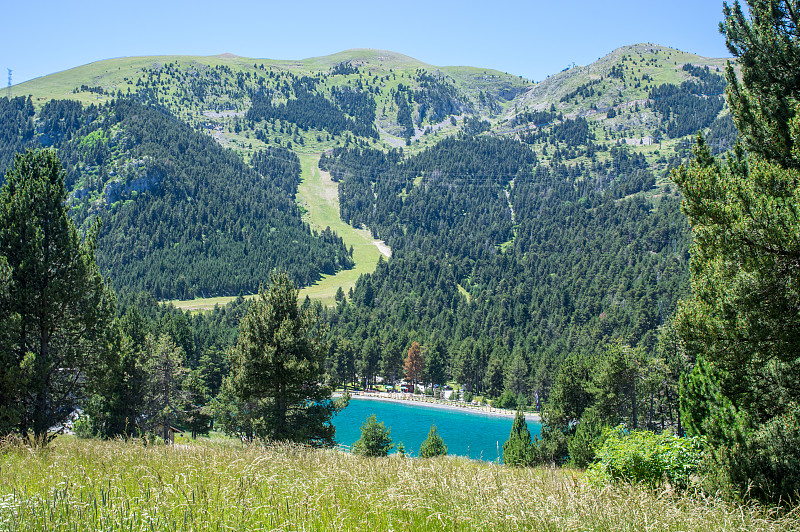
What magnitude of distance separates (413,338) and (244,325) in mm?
93702

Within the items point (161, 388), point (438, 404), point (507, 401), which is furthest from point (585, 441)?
point (438, 404)

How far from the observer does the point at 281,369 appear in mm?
21391

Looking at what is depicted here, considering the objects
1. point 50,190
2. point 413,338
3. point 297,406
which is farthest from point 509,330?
point 50,190

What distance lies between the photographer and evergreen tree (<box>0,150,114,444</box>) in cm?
1580

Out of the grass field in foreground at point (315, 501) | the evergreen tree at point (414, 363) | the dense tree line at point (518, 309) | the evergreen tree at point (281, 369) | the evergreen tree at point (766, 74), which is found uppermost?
the evergreen tree at point (766, 74)

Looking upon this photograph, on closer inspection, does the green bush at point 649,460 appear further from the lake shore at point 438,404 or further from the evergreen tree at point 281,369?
the lake shore at point 438,404

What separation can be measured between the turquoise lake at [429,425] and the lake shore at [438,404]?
0.98 meters

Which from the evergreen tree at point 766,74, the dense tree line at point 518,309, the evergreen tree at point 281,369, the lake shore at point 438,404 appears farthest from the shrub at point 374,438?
the lake shore at point 438,404

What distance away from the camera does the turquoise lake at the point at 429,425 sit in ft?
212

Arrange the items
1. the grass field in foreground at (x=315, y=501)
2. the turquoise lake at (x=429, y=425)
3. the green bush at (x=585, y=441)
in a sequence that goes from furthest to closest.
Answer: the turquoise lake at (x=429, y=425) < the green bush at (x=585, y=441) < the grass field in foreground at (x=315, y=501)

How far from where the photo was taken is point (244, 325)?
2164cm

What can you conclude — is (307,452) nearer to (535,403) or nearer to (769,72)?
(769,72)

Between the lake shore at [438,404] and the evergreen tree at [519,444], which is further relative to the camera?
the lake shore at [438,404]

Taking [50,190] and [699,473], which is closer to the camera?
[699,473]
